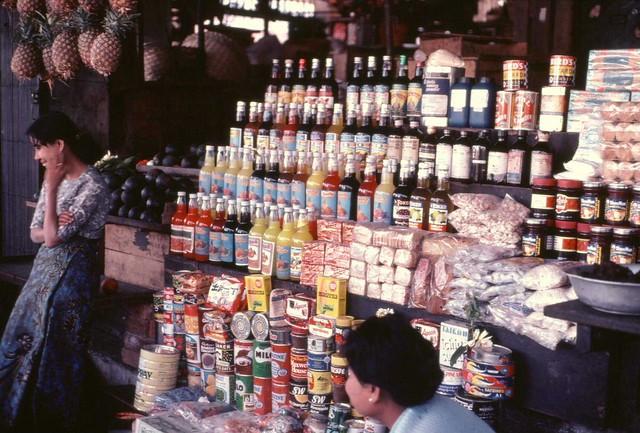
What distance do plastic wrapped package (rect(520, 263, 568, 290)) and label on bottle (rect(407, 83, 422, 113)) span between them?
1157 millimetres

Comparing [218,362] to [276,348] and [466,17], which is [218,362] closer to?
[276,348]

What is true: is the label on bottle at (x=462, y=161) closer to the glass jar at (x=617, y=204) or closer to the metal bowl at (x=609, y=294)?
the glass jar at (x=617, y=204)

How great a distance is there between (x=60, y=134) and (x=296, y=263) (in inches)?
53.2

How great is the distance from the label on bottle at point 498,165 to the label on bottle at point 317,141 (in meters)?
0.97

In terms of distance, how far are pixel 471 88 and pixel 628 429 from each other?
5.17 feet

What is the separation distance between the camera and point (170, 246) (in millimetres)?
4430

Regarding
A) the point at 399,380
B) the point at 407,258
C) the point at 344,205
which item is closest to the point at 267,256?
the point at 344,205

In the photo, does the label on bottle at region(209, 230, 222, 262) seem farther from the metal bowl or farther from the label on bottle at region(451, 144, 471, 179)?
the metal bowl

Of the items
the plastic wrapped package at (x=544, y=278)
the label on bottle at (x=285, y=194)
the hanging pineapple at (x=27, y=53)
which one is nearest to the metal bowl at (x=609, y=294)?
the plastic wrapped package at (x=544, y=278)

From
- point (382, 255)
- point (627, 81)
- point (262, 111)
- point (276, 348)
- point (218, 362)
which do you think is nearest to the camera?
point (627, 81)

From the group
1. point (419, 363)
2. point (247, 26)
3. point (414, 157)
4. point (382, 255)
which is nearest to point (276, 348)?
point (382, 255)

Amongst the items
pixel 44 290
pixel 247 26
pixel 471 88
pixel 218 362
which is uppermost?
pixel 247 26

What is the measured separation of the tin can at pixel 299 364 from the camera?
3490mm

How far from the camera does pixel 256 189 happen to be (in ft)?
13.2
